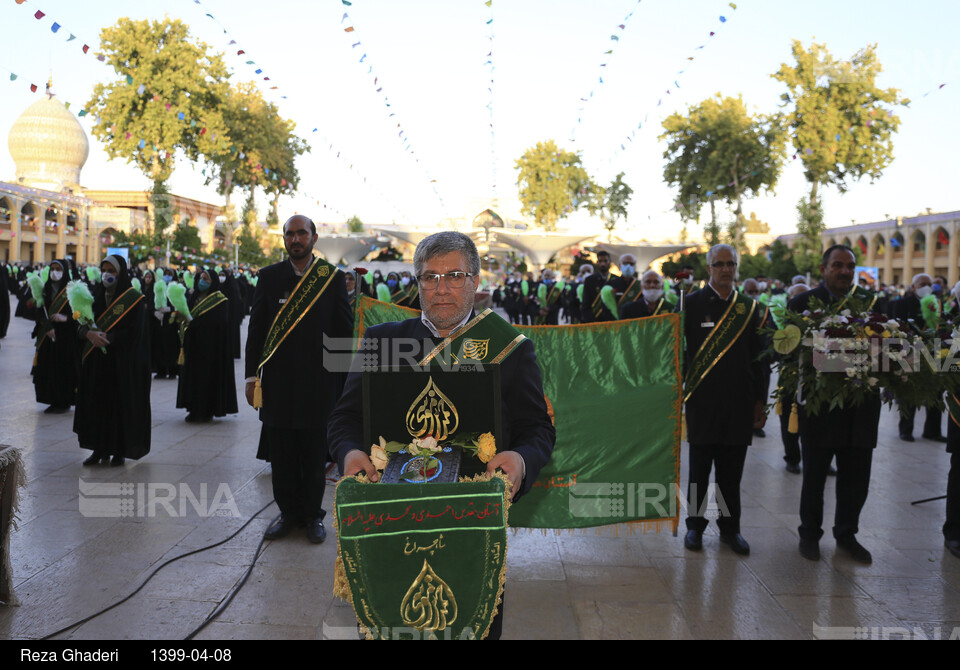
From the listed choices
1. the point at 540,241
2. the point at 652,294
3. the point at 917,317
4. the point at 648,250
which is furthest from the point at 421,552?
the point at 540,241

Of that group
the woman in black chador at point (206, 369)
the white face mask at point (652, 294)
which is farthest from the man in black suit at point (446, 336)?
the woman in black chador at point (206, 369)

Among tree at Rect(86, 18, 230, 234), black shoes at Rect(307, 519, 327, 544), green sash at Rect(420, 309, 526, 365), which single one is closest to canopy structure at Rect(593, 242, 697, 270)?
tree at Rect(86, 18, 230, 234)

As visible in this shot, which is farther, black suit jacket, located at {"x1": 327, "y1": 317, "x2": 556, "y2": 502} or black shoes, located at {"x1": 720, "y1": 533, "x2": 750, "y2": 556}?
black shoes, located at {"x1": 720, "y1": 533, "x2": 750, "y2": 556}

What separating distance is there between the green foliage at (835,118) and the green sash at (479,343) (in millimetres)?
32818

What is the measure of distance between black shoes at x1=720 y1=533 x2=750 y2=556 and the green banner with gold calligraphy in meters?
3.11

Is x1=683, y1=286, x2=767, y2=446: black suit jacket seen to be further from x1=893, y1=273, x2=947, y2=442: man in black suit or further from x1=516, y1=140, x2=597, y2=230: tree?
x1=516, y1=140, x2=597, y2=230: tree

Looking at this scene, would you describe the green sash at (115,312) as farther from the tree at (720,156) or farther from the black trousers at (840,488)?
the tree at (720,156)

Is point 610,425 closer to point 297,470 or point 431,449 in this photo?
point 297,470

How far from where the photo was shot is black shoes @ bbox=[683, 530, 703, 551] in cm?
479

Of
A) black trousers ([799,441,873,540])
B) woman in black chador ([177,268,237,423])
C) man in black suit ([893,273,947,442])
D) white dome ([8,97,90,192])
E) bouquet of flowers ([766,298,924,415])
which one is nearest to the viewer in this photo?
bouquet of flowers ([766,298,924,415])

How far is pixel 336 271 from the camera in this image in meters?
4.94

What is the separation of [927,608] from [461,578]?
3219 mm

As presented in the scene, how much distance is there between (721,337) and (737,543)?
1.36m

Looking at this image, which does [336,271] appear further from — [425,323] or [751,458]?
[751,458]
